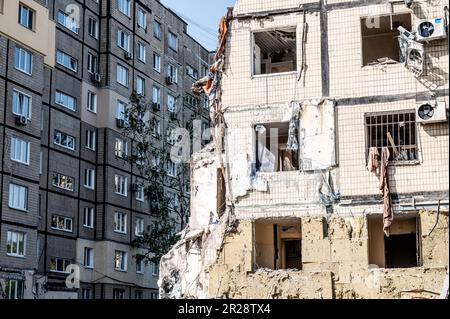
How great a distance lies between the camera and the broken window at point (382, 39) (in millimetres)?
22547

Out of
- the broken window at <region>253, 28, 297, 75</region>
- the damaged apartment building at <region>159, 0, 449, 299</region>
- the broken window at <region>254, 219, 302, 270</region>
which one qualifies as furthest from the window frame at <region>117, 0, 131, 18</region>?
the broken window at <region>254, 219, 302, 270</region>

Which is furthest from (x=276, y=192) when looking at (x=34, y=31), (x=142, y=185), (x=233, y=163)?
(x=142, y=185)

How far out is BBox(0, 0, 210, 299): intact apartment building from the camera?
34.2 m

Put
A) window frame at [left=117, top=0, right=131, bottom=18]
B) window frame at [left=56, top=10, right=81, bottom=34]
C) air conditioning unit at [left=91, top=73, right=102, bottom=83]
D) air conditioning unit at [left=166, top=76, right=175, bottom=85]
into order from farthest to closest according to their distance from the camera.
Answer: air conditioning unit at [left=166, top=76, right=175, bottom=85] < window frame at [left=117, top=0, right=131, bottom=18] < air conditioning unit at [left=91, top=73, right=102, bottom=83] < window frame at [left=56, top=10, right=81, bottom=34]

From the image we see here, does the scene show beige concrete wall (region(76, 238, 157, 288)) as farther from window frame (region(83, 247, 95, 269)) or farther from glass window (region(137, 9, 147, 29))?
glass window (region(137, 9, 147, 29))

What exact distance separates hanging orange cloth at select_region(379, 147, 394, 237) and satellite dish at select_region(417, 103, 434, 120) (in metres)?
1.23

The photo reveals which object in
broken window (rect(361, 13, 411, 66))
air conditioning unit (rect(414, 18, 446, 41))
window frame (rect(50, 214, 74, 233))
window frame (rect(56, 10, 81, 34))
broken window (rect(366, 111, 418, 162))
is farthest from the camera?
window frame (rect(56, 10, 81, 34))

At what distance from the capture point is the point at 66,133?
39.0m

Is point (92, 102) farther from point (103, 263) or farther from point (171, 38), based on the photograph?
point (171, 38)

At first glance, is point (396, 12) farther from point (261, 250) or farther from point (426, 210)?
point (261, 250)

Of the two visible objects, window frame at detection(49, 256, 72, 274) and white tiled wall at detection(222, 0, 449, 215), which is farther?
window frame at detection(49, 256, 72, 274)

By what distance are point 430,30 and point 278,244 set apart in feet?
24.5

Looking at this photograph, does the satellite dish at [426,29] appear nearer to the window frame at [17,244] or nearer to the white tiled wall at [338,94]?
the white tiled wall at [338,94]

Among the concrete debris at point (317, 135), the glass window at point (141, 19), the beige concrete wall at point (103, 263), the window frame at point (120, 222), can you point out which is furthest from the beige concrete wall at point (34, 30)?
the concrete debris at point (317, 135)
